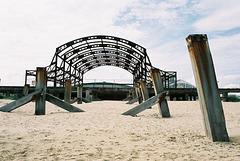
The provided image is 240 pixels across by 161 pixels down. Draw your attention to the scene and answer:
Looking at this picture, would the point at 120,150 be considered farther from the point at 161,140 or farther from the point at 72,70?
the point at 72,70

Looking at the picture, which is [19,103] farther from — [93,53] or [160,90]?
[93,53]

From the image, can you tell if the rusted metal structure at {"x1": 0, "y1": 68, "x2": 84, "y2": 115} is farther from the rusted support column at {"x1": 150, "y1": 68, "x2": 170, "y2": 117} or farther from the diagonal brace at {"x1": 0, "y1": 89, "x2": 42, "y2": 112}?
the rusted support column at {"x1": 150, "y1": 68, "x2": 170, "y2": 117}

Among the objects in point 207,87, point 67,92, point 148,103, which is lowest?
point 148,103

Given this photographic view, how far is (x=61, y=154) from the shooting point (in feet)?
6.37

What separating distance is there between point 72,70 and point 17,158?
31.8 meters

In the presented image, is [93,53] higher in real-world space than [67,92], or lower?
higher

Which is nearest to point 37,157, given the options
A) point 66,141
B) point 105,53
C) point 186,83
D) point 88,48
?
point 66,141

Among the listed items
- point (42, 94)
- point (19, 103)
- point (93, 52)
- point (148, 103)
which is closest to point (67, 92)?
point (42, 94)

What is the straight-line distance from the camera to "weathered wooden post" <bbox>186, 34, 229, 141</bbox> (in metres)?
2.45

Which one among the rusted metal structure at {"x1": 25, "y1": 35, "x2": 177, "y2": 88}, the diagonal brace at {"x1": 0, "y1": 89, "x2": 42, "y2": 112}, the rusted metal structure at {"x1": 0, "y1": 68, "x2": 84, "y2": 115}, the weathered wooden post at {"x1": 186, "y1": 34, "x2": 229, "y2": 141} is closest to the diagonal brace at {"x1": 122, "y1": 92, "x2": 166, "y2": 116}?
the rusted metal structure at {"x1": 0, "y1": 68, "x2": 84, "y2": 115}

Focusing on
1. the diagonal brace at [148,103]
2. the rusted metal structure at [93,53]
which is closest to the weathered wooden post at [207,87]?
the diagonal brace at [148,103]

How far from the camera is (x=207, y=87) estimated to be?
2502 mm

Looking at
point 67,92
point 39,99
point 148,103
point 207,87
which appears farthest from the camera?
point 67,92

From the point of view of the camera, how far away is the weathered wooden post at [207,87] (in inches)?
96.4
